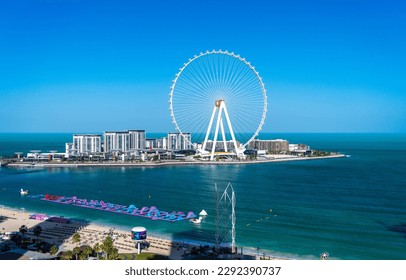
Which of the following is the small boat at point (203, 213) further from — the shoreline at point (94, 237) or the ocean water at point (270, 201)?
the shoreline at point (94, 237)

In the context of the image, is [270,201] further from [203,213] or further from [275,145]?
[275,145]

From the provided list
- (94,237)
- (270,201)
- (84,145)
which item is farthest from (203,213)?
(84,145)

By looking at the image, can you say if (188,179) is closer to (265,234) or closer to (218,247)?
(265,234)

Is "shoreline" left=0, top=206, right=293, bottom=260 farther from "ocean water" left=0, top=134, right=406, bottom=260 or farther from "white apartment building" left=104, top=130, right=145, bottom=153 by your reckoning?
"white apartment building" left=104, top=130, right=145, bottom=153

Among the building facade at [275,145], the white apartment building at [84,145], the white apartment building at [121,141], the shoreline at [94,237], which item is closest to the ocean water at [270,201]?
the shoreline at [94,237]

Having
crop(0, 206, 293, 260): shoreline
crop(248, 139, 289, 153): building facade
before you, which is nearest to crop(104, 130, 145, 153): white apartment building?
crop(248, 139, 289, 153): building facade

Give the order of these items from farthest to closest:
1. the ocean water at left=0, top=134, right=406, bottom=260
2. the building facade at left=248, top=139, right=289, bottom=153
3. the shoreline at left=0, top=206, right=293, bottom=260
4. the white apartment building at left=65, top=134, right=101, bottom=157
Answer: the building facade at left=248, top=139, right=289, bottom=153 → the white apartment building at left=65, top=134, right=101, bottom=157 → the ocean water at left=0, top=134, right=406, bottom=260 → the shoreline at left=0, top=206, right=293, bottom=260
